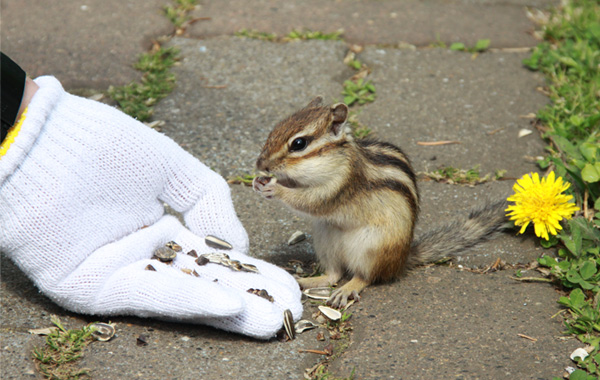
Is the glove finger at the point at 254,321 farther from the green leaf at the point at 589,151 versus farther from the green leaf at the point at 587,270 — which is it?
the green leaf at the point at 589,151

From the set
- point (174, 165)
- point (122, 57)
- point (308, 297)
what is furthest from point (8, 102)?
point (122, 57)

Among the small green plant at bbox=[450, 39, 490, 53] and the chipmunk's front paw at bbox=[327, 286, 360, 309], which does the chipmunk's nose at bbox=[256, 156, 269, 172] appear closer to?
the chipmunk's front paw at bbox=[327, 286, 360, 309]

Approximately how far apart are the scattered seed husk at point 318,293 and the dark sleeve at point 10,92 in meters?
1.16

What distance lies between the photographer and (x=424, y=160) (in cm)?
338

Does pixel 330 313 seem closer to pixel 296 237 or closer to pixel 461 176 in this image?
pixel 296 237

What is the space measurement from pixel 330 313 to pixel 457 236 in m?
0.66

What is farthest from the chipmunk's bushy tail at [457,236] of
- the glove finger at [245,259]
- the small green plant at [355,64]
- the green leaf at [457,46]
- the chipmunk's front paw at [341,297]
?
the green leaf at [457,46]

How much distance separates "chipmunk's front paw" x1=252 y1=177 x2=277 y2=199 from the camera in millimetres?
2566

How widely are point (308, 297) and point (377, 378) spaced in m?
0.55

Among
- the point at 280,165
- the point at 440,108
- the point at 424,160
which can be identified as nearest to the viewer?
the point at 280,165

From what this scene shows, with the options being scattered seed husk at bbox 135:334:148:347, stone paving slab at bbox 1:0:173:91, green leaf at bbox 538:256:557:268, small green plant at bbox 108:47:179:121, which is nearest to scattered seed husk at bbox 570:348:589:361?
green leaf at bbox 538:256:557:268

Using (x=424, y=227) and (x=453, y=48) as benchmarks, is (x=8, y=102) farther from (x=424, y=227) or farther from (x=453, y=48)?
(x=453, y=48)

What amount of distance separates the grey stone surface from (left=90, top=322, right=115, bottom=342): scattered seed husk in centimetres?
2

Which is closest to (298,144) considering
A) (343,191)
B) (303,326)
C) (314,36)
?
(343,191)
